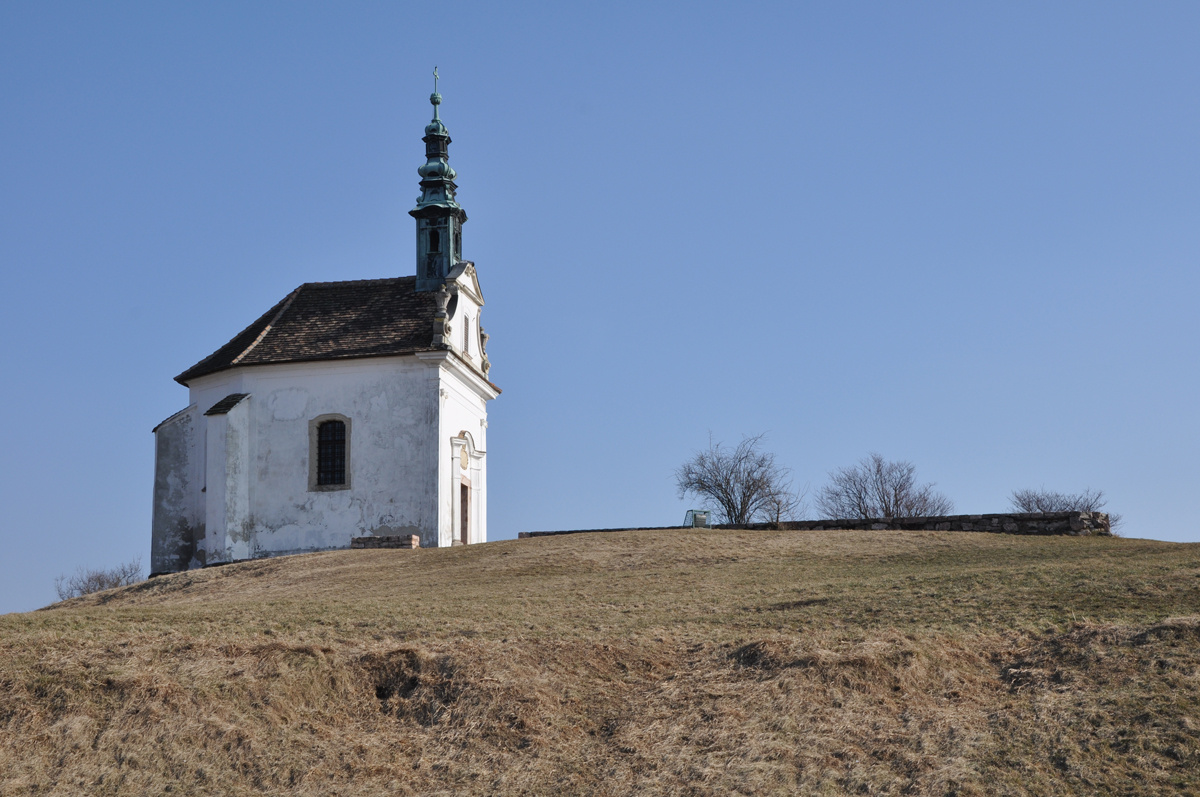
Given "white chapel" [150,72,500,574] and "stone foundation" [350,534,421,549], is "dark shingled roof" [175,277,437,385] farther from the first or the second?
"stone foundation" [350,534,421,549]

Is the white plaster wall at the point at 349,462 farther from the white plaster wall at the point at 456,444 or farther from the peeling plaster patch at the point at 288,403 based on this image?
the white plaster wall at the point at 456,444

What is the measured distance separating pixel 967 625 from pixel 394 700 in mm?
7377

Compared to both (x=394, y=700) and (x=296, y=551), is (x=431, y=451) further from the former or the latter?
(x=394, y=700)

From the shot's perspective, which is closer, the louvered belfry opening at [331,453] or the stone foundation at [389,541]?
the stone foundation at [389,541]

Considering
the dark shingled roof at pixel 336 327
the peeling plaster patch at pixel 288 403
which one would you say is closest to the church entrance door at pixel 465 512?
the dark shingled roof at pixel 336 327

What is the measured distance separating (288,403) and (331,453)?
203 cm

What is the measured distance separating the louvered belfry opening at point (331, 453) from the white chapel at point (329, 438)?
0.04 meters

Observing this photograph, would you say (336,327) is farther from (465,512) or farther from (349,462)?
(465,512)

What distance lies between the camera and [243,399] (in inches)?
1303

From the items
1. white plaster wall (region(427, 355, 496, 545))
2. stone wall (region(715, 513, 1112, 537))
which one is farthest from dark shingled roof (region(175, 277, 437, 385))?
stone wall (region(715, 513, 1112, 537))

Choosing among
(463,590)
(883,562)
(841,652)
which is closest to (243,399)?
(463,590)

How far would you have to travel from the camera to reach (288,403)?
33250 mm

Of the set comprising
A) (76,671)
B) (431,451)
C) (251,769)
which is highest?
(431,451)

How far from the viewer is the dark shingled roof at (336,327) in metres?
33.3
